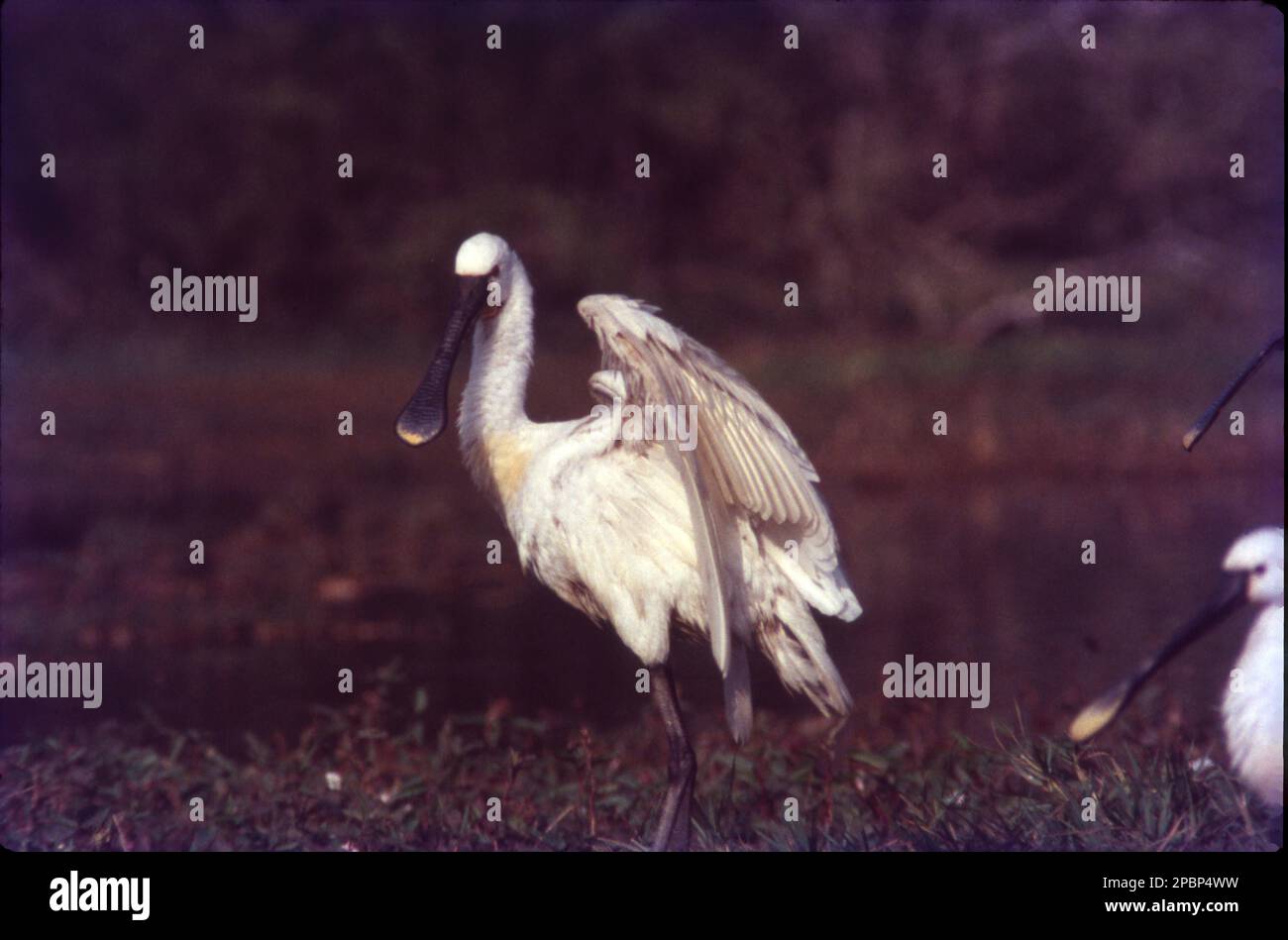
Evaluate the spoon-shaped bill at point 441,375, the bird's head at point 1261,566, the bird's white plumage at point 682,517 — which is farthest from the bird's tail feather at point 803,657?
the spoon-shaped bill at point 441,375

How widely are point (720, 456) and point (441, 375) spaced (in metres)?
1.18

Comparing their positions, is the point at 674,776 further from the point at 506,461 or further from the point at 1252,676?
the point at 1252,676

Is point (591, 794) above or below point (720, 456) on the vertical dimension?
below

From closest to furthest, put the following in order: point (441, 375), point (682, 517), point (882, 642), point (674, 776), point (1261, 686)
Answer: point (1261, 686), point (682, 517), point (674, 776), point (441, 375), point (882, 642)

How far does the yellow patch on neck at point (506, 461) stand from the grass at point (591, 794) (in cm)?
80

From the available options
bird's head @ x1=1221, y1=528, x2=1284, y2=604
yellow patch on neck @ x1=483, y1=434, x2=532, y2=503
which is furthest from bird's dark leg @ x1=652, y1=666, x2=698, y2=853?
bird's head @ x1=1221, y1=528, x2=1284, y2=604

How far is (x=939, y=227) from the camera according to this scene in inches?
628

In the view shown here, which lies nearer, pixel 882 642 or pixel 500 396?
pixel 500 396

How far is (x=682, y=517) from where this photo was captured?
17.3ft

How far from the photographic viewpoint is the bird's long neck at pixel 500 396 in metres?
5.56

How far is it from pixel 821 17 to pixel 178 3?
147 inches

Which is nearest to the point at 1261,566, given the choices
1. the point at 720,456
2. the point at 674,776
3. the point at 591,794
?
the point at 720,456

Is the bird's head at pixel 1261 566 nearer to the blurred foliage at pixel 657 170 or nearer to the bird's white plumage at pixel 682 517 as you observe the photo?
the bird's white plumage at pixel 682 517

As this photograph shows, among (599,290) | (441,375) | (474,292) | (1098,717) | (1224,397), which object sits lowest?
(1098,717)
